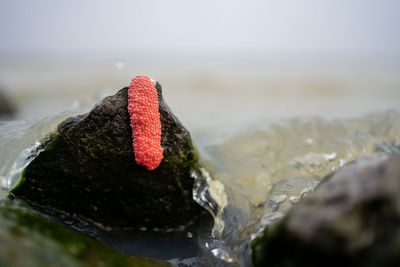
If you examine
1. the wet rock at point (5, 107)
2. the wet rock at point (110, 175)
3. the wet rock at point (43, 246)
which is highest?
the wet rock at point (5, 107)

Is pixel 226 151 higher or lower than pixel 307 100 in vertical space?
lower

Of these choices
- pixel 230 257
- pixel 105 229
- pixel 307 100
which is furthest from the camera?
pixel 307 100

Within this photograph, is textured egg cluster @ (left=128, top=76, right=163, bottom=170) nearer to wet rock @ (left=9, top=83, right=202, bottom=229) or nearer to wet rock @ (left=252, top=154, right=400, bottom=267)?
wet rock @ (left=9, top=83, right=202, bottom=229)

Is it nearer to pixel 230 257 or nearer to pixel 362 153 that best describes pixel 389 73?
pixel 362 153

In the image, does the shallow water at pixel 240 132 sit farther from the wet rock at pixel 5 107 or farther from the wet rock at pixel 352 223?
the wet rock at pixel 352 223

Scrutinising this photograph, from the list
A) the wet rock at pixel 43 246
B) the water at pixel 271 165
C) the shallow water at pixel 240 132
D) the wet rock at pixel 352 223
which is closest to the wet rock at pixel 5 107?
the shallow water at pixel 240 132

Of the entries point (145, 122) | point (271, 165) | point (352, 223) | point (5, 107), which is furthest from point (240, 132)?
point (5, 107)

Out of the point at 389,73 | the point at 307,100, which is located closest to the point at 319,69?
the point at 389,73
